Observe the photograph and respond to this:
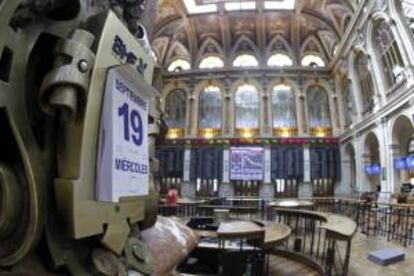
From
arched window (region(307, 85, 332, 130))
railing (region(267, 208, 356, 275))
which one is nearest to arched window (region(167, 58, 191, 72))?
arched window (region(307, 85, 332, 130))

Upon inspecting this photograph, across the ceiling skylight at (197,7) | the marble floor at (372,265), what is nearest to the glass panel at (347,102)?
the ceiling skylight at (197,7)

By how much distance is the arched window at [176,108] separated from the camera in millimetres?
23250

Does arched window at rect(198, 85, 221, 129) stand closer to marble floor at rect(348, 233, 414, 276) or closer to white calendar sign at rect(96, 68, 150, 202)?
marble floor at rect(348, 233, 414, 276)

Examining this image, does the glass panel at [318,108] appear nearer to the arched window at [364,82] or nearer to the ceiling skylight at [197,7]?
the arched window at [364,82]

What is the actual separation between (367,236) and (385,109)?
7476 mm

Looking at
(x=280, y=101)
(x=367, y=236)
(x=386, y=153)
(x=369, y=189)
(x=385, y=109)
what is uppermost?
(x=280, y=101)

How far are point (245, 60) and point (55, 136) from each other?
24.1 m

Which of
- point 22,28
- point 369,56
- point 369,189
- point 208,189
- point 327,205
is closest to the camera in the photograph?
point 22,28

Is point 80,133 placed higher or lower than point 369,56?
lower

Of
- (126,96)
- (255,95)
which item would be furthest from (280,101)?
(126,96)

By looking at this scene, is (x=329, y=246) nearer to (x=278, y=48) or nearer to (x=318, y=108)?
(x=318, y=108)

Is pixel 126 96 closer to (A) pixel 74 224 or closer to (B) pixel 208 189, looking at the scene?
(A) pixel 74 224

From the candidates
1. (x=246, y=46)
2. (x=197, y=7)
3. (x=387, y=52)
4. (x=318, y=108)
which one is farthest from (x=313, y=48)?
(x=387, y=52)

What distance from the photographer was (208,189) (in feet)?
72.6
